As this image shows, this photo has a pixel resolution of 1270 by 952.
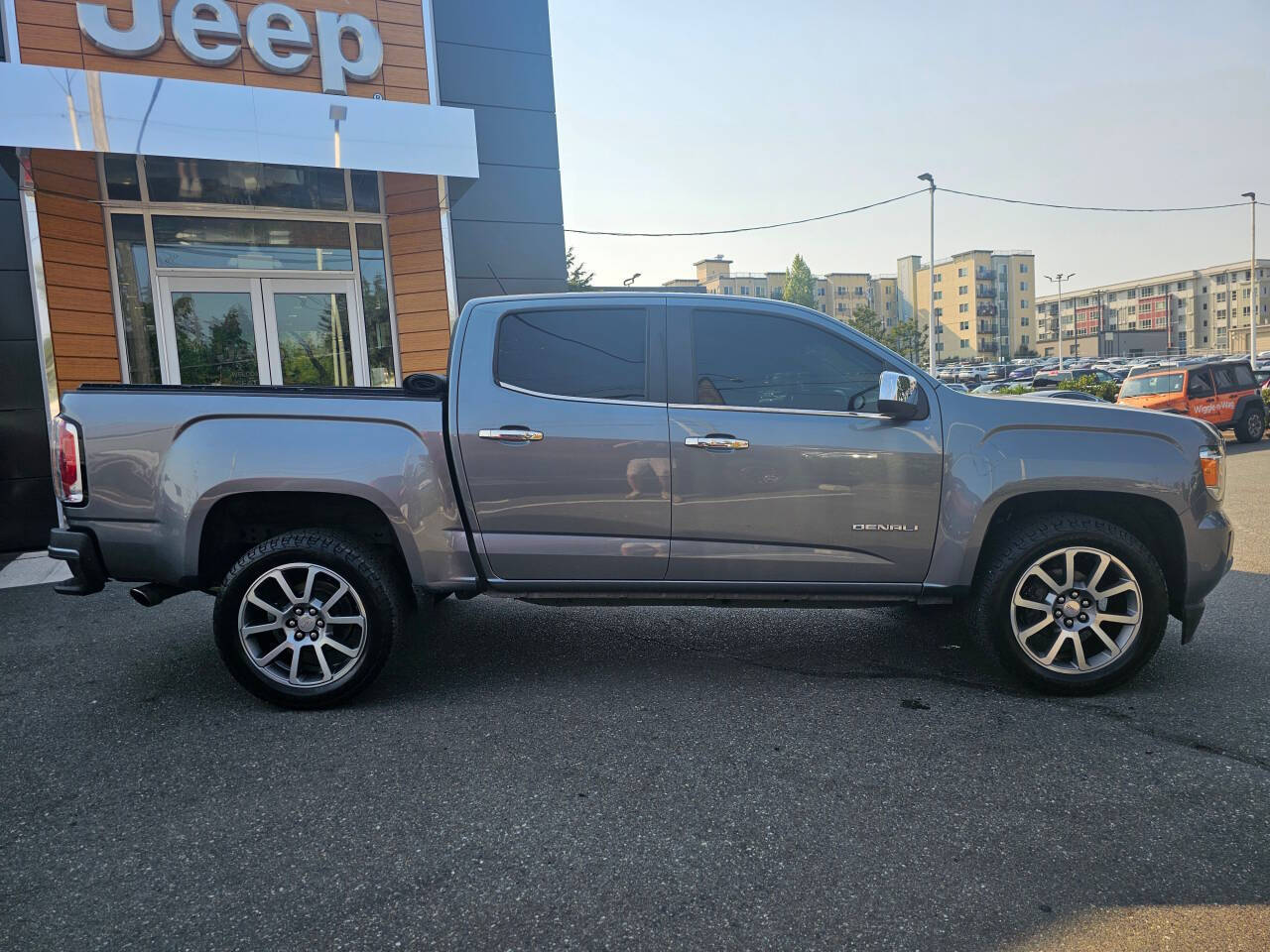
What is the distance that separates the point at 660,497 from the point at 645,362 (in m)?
0.66

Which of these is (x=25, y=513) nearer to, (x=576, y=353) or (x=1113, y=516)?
(x=576, y=353)

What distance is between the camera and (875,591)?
12.9 feet

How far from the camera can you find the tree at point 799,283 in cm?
7638

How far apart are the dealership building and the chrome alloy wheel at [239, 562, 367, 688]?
5812 millimetres

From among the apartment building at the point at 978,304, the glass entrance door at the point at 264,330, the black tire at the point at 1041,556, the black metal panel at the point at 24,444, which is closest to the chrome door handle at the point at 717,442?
the black tire at the point at 1041,556

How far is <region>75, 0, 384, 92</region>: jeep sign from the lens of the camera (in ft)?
27.2

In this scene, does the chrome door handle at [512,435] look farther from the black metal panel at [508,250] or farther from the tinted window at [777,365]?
the black metal panel at [508,250]

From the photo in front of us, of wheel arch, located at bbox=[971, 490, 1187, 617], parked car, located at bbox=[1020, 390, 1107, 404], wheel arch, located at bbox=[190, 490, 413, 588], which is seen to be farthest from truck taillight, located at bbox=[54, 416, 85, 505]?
parked car, located at bbox=[1020, 390, 1107, 404]

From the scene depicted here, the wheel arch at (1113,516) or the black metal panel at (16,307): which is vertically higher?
the black metal panel at (16,307)

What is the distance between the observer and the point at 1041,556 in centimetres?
377

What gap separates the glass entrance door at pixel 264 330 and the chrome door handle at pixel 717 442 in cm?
699

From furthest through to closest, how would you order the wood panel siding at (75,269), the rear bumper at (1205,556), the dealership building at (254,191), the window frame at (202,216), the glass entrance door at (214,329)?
the glass entrance door at (214,329), the window frame at (202,216), the wood panel siding at (75,269), the dealership building at (254,191), the rear bumper at (1205,556)

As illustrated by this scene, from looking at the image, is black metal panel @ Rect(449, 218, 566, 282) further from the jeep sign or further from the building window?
the building window

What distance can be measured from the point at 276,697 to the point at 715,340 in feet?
8.71
